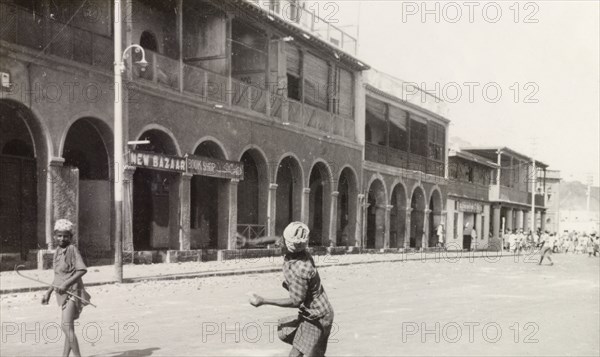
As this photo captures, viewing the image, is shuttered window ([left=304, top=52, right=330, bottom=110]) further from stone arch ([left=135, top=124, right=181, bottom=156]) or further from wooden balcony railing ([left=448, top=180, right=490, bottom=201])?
wooden balcony railing ([left=448, top=180, right=490, bottom=201])

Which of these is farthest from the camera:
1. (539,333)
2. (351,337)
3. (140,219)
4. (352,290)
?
A: (140,219)

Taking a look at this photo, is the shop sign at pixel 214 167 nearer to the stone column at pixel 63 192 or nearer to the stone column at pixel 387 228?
the stone column at pixel 63 192

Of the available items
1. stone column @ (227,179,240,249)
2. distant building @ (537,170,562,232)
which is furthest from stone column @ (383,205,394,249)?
distant building @ (537,170,562,232)

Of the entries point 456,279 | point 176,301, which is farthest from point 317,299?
point 456,279

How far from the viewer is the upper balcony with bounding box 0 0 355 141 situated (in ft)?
50.7

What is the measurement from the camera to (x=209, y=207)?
76.8ft

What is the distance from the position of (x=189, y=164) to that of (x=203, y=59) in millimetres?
3669

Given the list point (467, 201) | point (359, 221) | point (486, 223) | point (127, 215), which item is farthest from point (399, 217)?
point (127, 215)

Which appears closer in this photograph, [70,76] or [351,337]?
[351,337]

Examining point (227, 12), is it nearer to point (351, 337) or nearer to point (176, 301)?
point (176, 301)

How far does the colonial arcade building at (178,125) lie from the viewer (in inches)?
605

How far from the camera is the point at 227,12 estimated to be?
70.1 ft

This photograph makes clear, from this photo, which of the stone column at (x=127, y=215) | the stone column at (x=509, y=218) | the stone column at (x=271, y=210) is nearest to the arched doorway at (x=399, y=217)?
the stone column at (x=271, y=210)

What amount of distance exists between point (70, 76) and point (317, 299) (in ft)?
41.9
